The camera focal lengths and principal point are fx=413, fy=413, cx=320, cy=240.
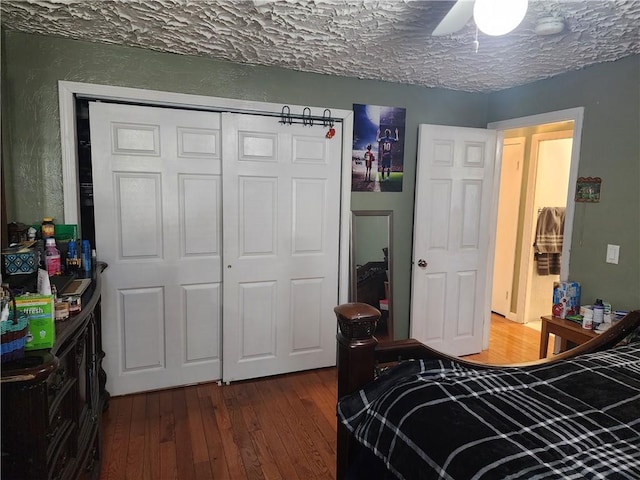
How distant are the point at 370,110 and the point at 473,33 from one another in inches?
43.0

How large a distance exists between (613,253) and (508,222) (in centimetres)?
210

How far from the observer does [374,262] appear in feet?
10.9

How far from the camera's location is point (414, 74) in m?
2.98

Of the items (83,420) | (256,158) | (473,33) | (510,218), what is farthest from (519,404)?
(510,218)

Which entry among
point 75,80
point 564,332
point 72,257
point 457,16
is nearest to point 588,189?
point 564,332

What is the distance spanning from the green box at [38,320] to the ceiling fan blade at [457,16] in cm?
174

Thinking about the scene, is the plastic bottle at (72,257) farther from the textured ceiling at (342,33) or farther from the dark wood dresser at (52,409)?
the textured ceiling at (342,33)

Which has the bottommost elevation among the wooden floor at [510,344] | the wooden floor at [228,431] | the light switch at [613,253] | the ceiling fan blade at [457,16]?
the wooden floor at [228,431]

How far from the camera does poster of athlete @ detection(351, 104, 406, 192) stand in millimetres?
3176

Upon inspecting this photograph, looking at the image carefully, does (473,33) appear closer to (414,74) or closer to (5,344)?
(414,74)

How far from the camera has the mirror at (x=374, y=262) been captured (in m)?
3.27

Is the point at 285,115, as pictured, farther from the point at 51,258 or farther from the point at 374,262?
the point at 51,258

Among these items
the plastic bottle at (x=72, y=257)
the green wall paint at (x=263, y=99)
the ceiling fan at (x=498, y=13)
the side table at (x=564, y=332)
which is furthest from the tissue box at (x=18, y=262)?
the side table at (x=564, y=332)

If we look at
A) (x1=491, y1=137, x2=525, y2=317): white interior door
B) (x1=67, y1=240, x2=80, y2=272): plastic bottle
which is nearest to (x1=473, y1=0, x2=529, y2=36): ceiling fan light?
(x1=67, y1=240, x2=80, y2=272): plastic bottle
